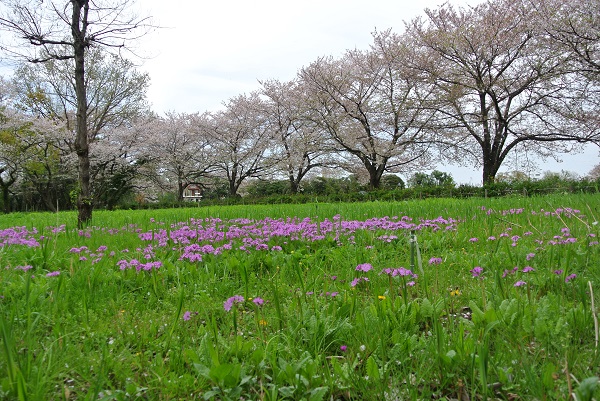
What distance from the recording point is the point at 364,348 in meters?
1.39

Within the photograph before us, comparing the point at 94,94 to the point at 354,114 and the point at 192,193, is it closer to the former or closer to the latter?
the point at 354,114

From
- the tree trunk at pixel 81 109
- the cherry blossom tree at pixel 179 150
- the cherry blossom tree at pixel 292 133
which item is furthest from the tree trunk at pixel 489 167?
the cherry blossom tree at pixel 179 150

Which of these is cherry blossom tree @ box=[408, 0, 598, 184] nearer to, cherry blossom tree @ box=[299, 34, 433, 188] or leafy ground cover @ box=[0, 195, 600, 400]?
cherry blossom tree @ box=[299, 34, 433, 188]

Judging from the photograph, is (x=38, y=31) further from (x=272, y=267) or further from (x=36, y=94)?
(x=36, y=94)

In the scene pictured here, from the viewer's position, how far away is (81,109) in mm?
5648

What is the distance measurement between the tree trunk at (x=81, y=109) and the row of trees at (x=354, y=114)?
135cm

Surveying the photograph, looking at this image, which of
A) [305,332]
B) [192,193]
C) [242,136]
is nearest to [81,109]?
[305,332]

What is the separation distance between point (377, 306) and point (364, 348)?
0.25 metres

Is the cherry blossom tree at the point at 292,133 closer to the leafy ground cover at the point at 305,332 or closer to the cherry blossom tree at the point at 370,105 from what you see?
the cherry blossom tree at the point at 370,105

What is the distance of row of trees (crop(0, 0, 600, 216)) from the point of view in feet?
53.3

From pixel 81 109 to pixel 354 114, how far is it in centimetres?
1788

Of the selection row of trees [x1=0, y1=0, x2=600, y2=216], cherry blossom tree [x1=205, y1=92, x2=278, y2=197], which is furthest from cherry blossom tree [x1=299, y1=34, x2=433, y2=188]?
cherry blossom tree [x1=205, y1=92, x2=278, y2=197]

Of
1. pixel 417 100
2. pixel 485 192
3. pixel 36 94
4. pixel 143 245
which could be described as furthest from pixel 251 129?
pixel 143 245

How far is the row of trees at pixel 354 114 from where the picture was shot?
16.2 m
